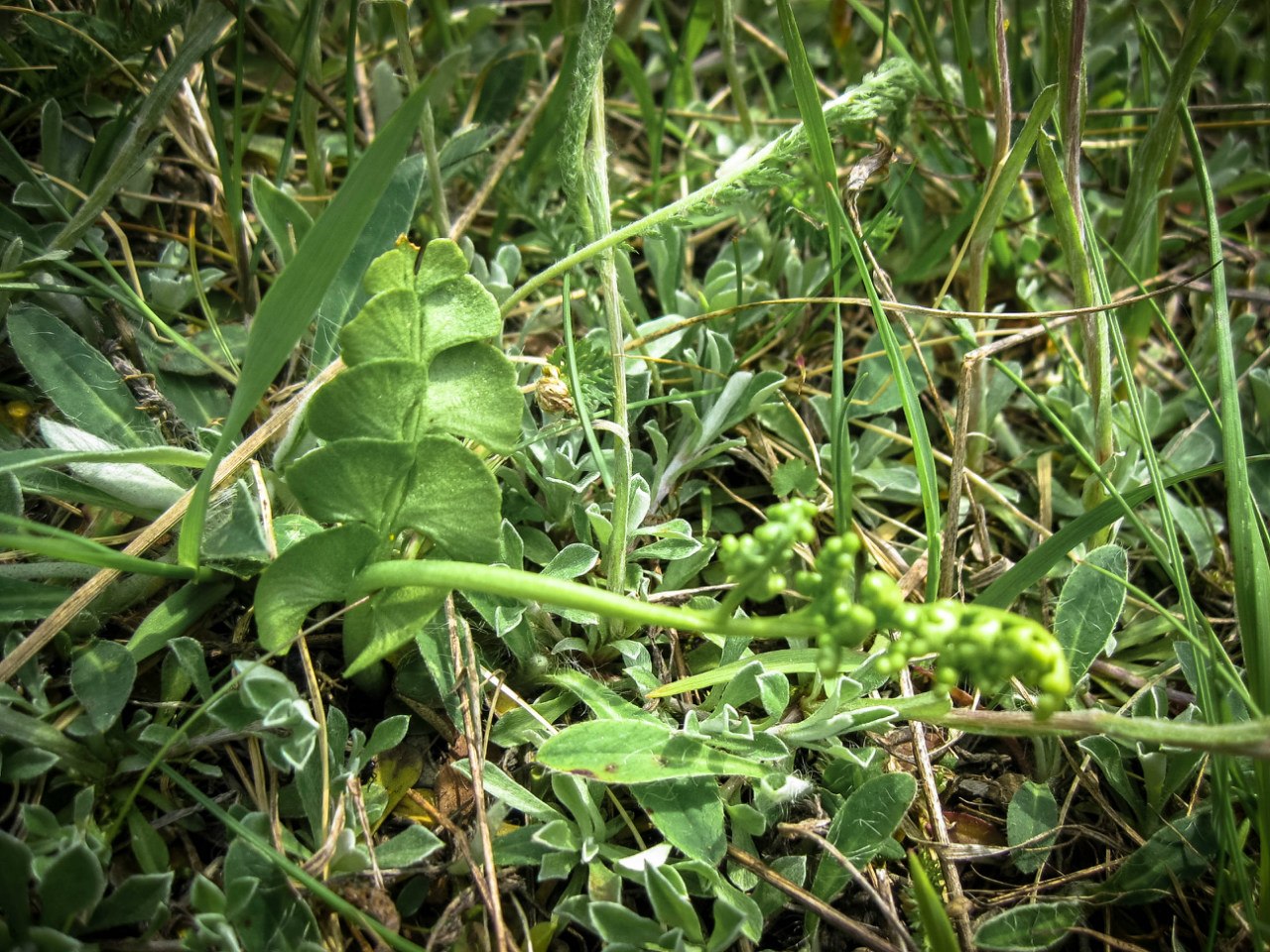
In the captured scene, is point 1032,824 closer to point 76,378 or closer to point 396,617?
point 396,617

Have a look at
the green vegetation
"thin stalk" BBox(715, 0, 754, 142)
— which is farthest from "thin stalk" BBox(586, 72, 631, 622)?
"thin stalk" BBox(715, 0, 754, 142)

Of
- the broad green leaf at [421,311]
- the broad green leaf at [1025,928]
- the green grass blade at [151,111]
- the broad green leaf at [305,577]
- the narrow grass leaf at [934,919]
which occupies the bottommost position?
the broad green leaf at [1025,928]

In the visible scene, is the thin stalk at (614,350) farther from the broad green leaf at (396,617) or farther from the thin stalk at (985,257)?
the thin stalk at (985,257)

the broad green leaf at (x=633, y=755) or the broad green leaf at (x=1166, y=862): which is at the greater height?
the broad green leaf at (x=633, y=755)

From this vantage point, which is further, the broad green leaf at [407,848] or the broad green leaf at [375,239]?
the broad green leaf at [375,239]

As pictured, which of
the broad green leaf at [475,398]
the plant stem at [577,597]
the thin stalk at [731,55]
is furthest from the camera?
the thin stalk at [731,55]

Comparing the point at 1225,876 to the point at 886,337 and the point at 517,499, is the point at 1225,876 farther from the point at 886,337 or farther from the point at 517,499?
the point at 517,499

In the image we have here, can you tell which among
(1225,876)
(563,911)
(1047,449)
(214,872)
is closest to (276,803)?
(214,872)

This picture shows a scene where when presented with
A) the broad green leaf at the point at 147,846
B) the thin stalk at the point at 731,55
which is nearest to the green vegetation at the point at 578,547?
the broad green leaf at the point at 147,846
